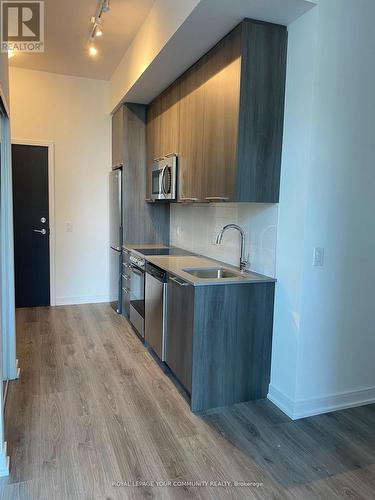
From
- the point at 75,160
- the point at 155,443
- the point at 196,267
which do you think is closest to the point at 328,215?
the point at 196,267

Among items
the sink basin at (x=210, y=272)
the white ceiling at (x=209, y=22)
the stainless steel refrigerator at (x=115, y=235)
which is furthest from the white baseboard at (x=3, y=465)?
the stainless steel refrigerator at (x=115, y=235)

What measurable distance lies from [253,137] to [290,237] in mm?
708

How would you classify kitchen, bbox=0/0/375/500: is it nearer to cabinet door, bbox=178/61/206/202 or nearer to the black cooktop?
cabinet door, bbox=178/61/206/202

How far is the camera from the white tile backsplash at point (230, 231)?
2.72 metres

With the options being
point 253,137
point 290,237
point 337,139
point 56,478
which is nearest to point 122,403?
point 56,478

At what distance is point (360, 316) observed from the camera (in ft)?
8.61

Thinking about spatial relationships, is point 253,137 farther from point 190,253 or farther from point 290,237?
point 190,253

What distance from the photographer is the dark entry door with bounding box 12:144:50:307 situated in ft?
15.8

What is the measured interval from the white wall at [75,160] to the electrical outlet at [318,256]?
3453 millimetres

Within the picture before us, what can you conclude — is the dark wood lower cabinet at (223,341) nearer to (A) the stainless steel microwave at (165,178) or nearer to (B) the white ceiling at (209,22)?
(A) the stainless steel microwave at (165,178)

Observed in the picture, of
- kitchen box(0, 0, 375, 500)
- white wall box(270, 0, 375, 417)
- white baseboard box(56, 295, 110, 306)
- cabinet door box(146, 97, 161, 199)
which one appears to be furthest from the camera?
white baseboard box(56, 295, 110, 306)

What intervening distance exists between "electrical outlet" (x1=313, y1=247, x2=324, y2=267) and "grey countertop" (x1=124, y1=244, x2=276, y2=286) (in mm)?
326

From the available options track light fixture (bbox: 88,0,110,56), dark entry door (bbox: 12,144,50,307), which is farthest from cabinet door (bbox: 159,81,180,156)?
dark entry door (bbox: 12,144,50,307)

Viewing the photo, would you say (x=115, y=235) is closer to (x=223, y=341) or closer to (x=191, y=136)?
(x=191, y=136)
